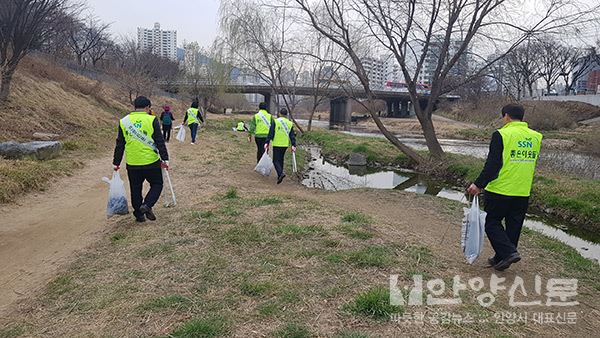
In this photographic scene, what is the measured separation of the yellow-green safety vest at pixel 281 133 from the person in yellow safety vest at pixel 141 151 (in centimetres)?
428

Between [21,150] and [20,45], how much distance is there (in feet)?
25.5

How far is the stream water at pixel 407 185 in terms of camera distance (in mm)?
8595

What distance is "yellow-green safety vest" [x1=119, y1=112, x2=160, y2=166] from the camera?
5898 millimetres

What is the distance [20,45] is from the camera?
50.5 feet

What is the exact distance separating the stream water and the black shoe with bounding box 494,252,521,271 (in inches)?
152

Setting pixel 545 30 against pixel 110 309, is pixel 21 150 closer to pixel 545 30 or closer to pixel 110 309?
pixel 110 309

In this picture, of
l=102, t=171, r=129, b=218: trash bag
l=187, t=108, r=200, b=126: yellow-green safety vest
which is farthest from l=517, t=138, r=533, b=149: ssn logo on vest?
l=187, t=108, r=200, b=126: yellow-green safety vest

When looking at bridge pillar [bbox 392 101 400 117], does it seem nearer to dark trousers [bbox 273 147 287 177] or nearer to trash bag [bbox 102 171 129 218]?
dark trousers [bbox 273 147 287 177]

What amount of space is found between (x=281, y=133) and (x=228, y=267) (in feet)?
19.6

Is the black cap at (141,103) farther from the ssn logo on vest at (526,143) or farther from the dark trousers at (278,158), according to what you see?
the ssn logo on vest at (526,143)

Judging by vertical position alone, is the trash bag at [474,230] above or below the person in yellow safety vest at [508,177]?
below

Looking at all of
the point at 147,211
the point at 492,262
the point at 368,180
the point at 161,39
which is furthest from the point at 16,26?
the point at 161,39

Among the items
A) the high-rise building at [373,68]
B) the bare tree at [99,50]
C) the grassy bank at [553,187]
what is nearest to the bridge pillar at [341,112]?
the bare tree at [99,50]

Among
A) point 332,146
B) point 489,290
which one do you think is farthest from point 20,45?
point 489,290
